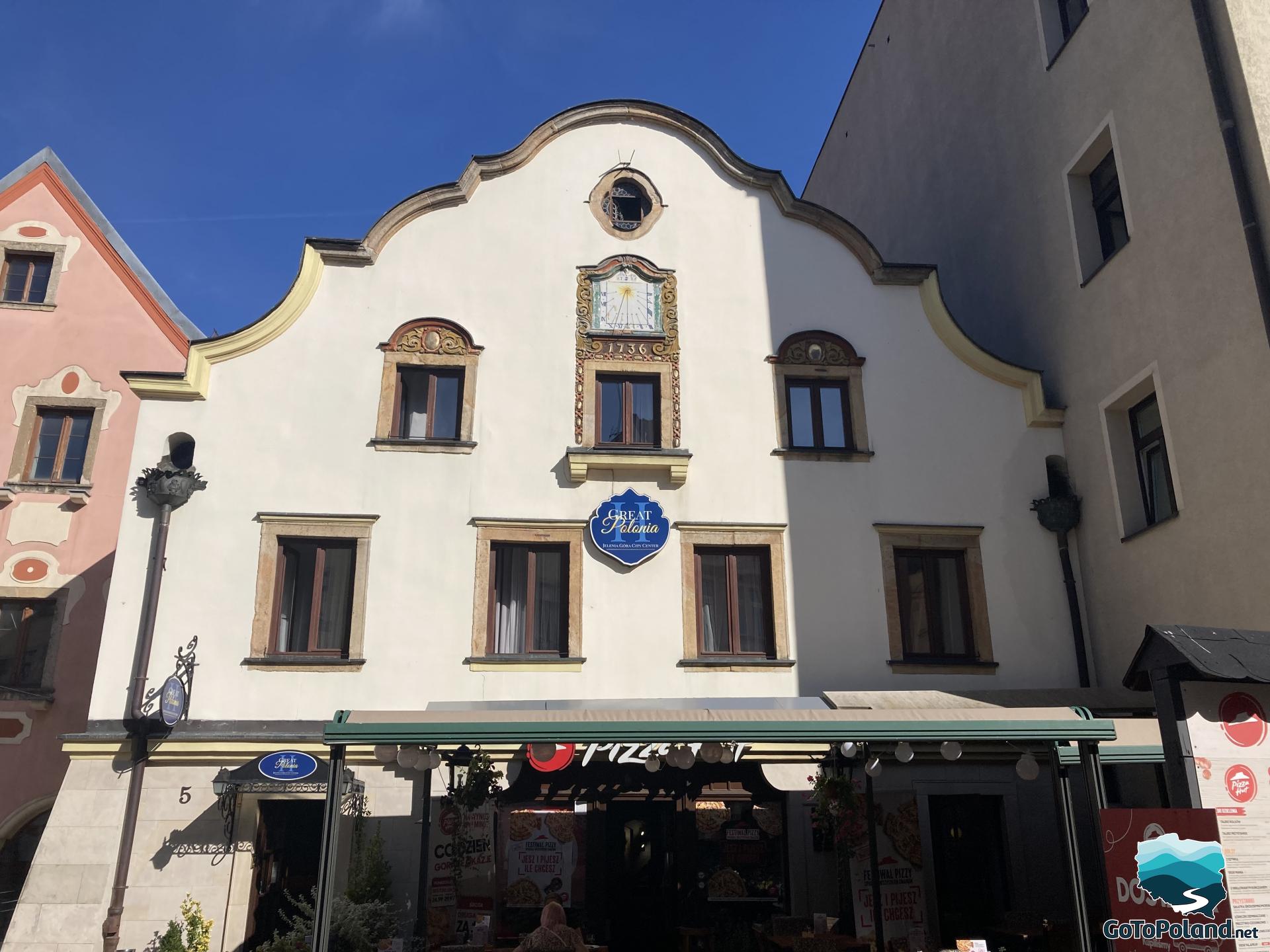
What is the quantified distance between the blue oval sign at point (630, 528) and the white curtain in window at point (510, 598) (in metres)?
1.03

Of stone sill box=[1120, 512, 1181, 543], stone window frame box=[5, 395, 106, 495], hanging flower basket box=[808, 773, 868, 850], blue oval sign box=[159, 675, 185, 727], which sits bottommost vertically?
hanging flower basket box=[808, 773, 868, 850]

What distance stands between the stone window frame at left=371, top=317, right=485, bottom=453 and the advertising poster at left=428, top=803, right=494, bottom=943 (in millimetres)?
4635

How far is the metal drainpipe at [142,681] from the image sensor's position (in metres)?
11.8

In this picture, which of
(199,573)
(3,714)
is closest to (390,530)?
(199,573)

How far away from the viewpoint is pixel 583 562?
13.8 m

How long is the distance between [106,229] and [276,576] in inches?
387

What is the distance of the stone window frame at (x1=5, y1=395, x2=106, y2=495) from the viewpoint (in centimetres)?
1723

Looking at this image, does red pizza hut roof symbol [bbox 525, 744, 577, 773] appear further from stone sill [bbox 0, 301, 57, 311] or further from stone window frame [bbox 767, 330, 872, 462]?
stone sill [bbox 0, 301, 57, 311]

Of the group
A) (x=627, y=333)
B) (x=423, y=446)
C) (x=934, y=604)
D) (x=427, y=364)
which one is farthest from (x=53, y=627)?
(x=934, y=604)

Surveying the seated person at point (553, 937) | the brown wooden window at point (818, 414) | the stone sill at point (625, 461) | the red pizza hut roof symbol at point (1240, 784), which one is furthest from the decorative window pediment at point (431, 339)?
the red pizza hut roof symbol at point (1240, 784)

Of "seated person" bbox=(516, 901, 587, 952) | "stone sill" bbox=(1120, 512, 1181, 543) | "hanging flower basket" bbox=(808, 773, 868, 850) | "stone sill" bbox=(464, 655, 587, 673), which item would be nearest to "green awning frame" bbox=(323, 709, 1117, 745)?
"seated person" bbox=(516, 901, 587, 952)

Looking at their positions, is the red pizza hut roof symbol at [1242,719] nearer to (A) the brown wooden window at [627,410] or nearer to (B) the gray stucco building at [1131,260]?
(B) the gray stucco building at [1131,260]

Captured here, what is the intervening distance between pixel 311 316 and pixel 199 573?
12.6ft

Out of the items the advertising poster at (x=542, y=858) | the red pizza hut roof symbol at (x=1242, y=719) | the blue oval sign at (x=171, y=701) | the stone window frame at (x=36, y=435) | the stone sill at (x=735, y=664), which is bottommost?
the advertising poster at (x=542, y=858)
